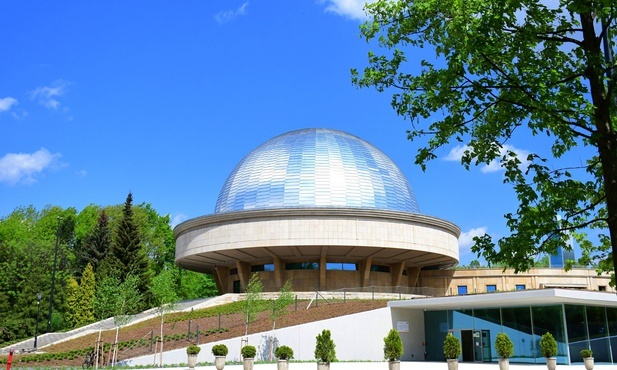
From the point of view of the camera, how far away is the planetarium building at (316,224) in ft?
156

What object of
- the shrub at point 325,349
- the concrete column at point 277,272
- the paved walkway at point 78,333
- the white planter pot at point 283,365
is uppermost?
the concrete column at point 277,272

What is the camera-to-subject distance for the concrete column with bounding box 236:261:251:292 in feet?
176

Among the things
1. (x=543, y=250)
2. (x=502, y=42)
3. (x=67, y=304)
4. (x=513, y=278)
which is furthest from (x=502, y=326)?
(x=67, y=304)

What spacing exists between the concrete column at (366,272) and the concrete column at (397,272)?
352cm

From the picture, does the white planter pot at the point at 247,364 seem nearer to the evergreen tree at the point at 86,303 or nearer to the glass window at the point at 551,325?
the glass window at the point at 551,325

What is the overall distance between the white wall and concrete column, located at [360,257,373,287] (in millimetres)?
17554

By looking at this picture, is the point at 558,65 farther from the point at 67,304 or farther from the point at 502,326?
the point at 67,304

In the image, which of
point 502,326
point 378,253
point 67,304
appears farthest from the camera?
point 67,304

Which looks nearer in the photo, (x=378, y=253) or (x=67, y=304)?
(x=378, y=253)

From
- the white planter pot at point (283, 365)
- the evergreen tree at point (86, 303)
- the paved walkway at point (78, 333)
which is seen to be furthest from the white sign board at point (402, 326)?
the evergreen tree at point (86, 303)

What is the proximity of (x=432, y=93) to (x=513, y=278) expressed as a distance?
5410 cm

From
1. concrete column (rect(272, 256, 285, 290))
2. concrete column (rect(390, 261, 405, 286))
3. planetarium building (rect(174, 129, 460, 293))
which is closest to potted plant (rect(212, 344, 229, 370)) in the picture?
planetarium building (rect(174, 129, 460, 293))

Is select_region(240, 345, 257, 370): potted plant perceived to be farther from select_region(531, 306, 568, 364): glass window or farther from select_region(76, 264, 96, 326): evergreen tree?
select_region(76, 264, 96, 326): evergreen tree

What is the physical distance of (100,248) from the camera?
2751 inches
